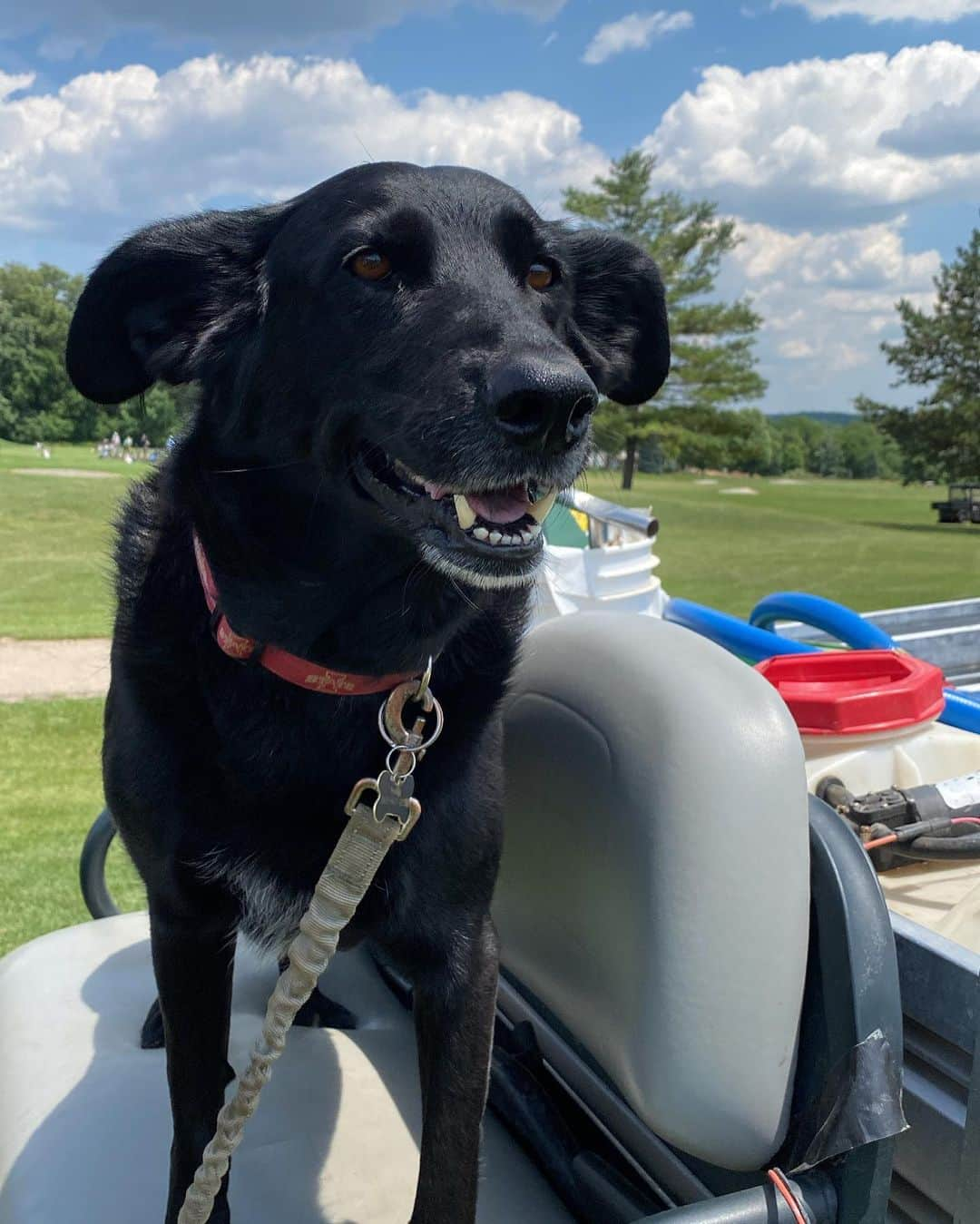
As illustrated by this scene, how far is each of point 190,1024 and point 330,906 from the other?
0.41m

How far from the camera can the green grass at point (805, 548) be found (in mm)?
14211

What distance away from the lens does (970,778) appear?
5.66ft

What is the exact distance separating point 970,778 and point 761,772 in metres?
0.67

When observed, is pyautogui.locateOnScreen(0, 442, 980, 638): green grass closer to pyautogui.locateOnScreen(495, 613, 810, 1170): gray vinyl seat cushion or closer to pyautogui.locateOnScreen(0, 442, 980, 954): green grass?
pyautogui.locateOnScreen(0, 442, 980, 954): green grass

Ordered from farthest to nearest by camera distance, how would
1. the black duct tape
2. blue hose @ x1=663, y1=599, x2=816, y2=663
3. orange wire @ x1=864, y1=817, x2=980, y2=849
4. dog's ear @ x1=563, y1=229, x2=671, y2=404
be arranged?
1. blue hose @ x1=663, y1=599, x2=816, y2=663
2. dog's ear @ x1=563, y1=229, x2=671, y2=404
3. orange wire @ x1=864, y1=817, x2=980, y2=849
4. the black duct tape

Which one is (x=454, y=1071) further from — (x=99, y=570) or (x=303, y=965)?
(x=99, y=570)

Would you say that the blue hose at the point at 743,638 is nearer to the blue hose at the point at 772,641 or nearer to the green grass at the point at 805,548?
the blue hose at the point at 772,641

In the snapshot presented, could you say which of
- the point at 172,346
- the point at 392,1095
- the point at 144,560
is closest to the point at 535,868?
the point at 392,1095

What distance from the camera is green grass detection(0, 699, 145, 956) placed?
360 centimetres

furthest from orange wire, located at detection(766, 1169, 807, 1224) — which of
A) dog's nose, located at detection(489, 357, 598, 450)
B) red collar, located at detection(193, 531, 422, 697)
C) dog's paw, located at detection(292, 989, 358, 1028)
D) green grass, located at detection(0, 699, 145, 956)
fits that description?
green grass, located at detection(0, 699, 145, 956)

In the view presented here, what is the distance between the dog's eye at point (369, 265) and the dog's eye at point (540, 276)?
0.85 ft

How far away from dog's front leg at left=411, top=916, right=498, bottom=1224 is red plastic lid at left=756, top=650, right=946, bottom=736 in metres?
0.74

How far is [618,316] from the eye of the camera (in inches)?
71.5

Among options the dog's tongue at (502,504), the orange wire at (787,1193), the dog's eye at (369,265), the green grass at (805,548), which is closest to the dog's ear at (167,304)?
the dog's eye at (369,265)
